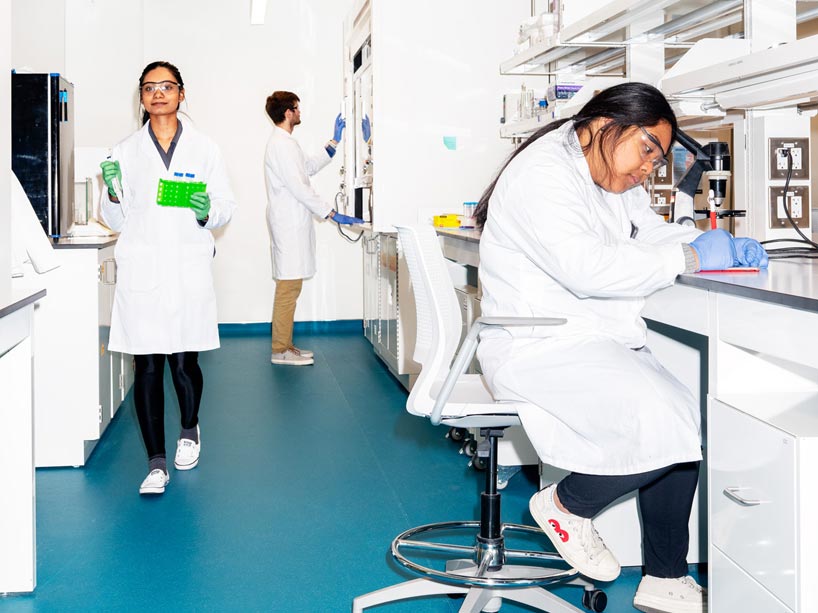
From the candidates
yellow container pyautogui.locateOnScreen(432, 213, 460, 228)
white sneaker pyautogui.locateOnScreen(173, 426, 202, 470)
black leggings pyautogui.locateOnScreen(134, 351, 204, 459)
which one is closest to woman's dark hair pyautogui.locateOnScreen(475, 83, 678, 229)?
black leggings pyautogui.locateOnScreen(134, 351, 204, 459)

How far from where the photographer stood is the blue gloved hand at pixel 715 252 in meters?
1.91

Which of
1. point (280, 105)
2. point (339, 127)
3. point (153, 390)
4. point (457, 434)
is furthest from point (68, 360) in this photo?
point (339, 127)

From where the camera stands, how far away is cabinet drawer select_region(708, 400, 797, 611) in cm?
146

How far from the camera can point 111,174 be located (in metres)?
3.07

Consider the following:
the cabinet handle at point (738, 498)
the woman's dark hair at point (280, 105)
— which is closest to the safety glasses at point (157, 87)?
the cabinet handle at point (738, 498)

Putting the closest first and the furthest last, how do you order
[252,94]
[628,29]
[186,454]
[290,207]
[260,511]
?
[260,511]
[628,29]
[186,454]
[290,207]
[252,94]

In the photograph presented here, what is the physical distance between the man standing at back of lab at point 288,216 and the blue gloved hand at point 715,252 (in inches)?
147

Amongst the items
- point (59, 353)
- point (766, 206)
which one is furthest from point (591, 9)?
point (59, 353)

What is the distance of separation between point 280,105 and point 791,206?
12.0 ft

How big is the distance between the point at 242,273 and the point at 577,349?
5131 mm

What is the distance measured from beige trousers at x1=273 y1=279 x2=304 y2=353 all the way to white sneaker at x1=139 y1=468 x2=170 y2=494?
251 cm

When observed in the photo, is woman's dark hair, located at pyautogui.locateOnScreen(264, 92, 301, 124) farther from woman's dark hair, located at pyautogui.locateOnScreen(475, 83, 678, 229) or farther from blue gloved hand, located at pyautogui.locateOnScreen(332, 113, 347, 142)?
woman's dark hair, located at pyautogui.locateOnScreen(475, 83, 678, 229)

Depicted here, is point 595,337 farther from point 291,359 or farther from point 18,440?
point 291,359

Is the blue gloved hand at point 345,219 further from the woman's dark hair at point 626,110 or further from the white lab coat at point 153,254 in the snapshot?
the woman's dark hair at point 626,110
